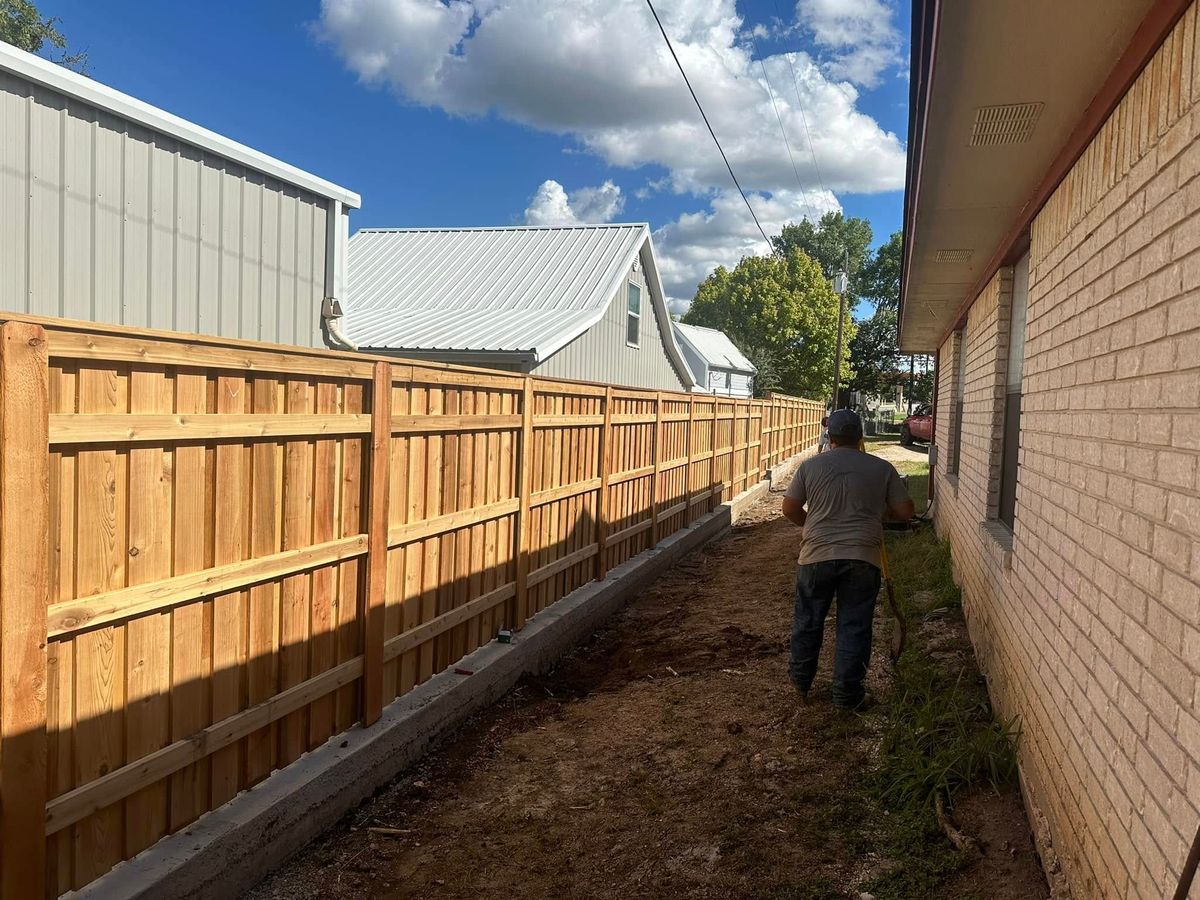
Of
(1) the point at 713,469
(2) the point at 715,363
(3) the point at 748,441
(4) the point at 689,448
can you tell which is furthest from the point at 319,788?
(2) the point at 715,363

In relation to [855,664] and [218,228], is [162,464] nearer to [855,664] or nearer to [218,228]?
[855,664]

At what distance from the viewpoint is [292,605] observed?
365cm

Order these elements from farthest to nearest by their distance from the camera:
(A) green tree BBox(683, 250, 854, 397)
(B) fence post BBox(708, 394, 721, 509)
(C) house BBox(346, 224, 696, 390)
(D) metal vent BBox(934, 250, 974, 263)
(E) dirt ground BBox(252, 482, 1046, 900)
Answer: (A) green tree BBox(683, 250, 854, 397)
(C) house BBox(346, 224, 696, 390)
(B) fence post BBox(708, 394, 721, 509)
(D) metal vent BBox(934, 250, 974, 263)
(E) dirt ground BBox(252, 482, 1046, 900)

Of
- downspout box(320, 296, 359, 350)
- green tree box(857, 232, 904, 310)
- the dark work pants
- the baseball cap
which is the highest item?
green tree box(857, 232, 904, 310)

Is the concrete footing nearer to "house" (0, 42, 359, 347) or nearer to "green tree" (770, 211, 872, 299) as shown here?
"house" (0, 42, 359, 347)

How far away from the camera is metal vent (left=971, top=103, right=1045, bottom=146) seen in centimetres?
360

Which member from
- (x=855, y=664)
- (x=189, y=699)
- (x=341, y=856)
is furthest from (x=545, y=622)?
(x=189, y=699)

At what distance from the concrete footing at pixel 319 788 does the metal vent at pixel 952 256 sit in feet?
13.0

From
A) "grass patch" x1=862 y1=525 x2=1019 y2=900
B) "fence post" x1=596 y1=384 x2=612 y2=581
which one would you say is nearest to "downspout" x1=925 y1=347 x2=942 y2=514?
"fence post" x1=596 y1=384 x2=612 y2=581

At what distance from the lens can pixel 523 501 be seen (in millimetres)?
5922

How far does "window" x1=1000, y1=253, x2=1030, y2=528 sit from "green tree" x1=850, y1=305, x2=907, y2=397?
182ft

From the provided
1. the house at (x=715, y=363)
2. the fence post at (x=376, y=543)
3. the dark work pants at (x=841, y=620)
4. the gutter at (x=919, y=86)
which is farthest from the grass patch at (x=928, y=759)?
the house at (x=715, y=363)

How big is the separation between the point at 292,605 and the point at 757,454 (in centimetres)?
1509

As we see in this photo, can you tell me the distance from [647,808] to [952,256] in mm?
4936
